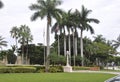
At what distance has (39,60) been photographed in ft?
353

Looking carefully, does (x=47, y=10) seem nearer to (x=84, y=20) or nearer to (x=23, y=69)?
(x=23, y=69)

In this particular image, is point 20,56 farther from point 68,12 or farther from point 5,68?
point 5,68

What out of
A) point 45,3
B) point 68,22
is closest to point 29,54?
point 68,22

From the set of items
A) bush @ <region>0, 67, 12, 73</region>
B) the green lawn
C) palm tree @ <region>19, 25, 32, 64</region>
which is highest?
palm tree @ <region>19, 25, 32, 64</region>

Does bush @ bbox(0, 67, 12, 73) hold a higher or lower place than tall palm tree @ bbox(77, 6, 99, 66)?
lower

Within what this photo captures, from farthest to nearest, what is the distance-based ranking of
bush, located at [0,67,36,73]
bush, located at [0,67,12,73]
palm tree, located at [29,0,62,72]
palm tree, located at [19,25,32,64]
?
palm tree, located at [19,25,32,64] < palm tree, located at [29,0,62,72] < bush, located at [0,67,36,73] < bush, located at [0,67,12,73]

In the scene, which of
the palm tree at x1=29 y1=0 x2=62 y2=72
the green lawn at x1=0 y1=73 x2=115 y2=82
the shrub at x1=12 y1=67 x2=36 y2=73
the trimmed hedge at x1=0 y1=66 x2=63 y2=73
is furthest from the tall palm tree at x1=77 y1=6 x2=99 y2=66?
the green lawn at x1=0 y1=73 x2=115 y2=82

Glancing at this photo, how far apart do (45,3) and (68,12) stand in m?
15.0

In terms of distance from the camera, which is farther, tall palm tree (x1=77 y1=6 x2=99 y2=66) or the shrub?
tall palm tree (x1=77 y1=6 x2=99 y2=66)

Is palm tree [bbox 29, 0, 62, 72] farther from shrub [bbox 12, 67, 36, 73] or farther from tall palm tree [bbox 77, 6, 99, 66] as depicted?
tall palm tree [bbox 77, 6, 99, 66]

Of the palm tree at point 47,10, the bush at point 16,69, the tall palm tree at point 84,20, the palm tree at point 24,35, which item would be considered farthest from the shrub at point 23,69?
the palm tree at point 24,35

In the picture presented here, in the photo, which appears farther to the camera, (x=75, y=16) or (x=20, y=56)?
(x=20, y=56)

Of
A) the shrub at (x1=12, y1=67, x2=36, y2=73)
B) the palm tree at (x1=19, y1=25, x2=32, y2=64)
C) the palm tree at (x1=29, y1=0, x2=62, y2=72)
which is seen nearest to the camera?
the shrub at (x1=12, y1=67, x2=36, y2=73)

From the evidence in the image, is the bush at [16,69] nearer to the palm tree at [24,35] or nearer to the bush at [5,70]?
the bush at [5,70]
